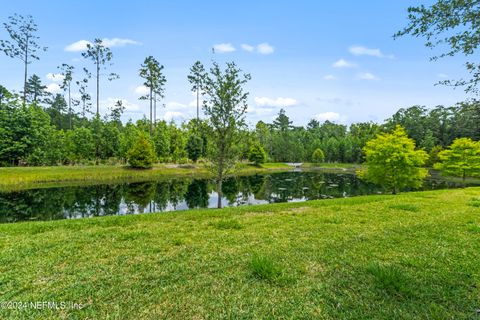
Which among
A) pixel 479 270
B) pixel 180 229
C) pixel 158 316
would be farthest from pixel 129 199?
pixel 479 270

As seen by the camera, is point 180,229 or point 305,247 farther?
point 180,229

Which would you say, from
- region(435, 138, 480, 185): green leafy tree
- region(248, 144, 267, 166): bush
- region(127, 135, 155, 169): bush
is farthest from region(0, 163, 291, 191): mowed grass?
region(435, 138, 480, 185): green leafy tree

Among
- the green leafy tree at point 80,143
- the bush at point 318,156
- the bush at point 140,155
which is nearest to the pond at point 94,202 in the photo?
the bush at point 140,155

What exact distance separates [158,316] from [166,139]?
1673 inches

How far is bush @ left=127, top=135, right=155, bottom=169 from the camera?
121 ft

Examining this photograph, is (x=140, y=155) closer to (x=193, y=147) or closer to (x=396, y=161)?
(x=193, y=147)

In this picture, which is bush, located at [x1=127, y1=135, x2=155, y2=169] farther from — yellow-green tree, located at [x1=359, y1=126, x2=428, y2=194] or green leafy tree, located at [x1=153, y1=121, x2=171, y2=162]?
yellow-green tree, located at [x1=359, y1=126, x2=428, y2=194]

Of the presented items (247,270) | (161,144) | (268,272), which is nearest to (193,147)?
(161,144)

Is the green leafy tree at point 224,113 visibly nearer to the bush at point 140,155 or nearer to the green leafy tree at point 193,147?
the bush at point 140,155

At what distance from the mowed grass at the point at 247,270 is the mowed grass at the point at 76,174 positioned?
14.7 meters

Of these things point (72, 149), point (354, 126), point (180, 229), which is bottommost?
point (180, 229)

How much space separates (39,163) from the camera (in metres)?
34.4

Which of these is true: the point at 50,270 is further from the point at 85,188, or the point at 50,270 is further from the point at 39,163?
the point at 39,163

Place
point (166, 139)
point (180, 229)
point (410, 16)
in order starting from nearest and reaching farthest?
point (410, 16), point (180, 229), point (166, 139)
